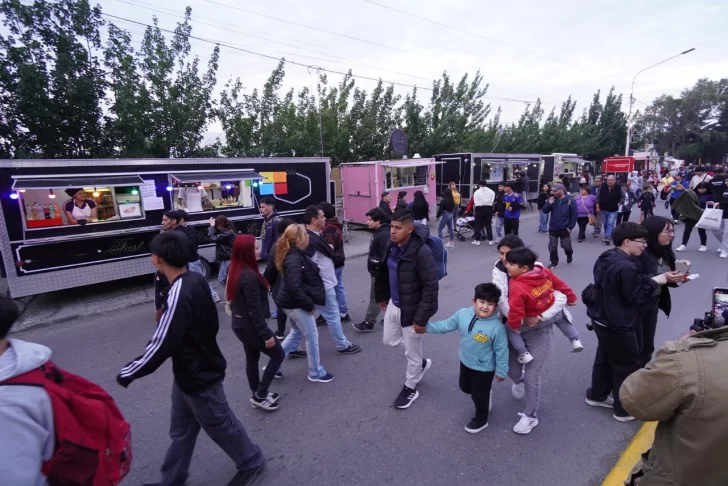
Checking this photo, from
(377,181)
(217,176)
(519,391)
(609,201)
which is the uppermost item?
(217,176)

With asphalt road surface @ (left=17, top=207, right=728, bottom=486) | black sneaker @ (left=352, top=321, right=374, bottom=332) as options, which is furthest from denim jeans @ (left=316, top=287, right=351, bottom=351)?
black sneaker @ (left=352, top=321, right=374, bottom=332)

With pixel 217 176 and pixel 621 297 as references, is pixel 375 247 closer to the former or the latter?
pixel 621 297

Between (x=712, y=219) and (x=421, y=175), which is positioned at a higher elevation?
(x=421, y=175)

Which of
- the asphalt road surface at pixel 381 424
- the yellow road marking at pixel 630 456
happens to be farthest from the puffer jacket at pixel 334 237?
the yellow road marking at pixel 630 456

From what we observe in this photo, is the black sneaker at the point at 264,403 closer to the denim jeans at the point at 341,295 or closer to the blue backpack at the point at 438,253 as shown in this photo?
the blue backpack at the point at 438,253

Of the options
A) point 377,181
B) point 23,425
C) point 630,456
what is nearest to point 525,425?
point 630,456

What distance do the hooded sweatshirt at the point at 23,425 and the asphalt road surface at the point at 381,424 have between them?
1714 millimetres

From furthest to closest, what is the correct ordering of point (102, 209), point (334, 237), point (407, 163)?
point (407, 163)
point (102, 209)
point (334, 237)

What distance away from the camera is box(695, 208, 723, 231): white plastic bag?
821cm

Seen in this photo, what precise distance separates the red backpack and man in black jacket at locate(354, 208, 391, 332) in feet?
8.95

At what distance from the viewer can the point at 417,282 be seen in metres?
3.45

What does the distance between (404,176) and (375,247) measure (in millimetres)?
9340

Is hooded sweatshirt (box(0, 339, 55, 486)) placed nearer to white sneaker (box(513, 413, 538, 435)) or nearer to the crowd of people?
the crowd of people

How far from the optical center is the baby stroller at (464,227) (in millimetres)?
12219
